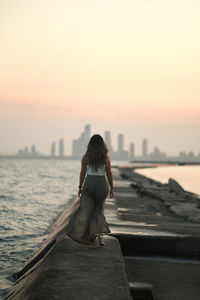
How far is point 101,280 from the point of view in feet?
12.8

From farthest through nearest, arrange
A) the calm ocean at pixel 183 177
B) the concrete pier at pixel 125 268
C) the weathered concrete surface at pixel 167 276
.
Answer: the calm ocean at pixel 183 177 < the weathered concrete surface at pixel 167 276 < the concrete pier at pixel 125 268

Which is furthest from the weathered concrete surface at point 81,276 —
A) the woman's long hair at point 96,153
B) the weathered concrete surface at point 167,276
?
the woman's long hair at point 96,153

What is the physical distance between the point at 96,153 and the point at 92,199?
0.64m

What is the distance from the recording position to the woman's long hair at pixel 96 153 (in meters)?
5.30

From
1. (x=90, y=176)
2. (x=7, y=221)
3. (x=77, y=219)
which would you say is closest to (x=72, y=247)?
(x=77, y=219)

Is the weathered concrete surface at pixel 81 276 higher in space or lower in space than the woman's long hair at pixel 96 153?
lower

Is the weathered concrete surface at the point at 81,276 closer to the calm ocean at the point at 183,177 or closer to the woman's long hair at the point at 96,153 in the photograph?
the woman's long hair at the point at 96,153

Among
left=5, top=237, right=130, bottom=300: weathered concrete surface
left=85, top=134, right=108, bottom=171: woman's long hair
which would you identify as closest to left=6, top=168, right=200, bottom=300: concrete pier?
left=5, top=237, right=130, bottom=300: weathered concrete surface

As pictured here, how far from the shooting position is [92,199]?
5375 mm

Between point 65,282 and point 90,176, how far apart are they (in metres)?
1.86

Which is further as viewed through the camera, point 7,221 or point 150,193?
point 150,193

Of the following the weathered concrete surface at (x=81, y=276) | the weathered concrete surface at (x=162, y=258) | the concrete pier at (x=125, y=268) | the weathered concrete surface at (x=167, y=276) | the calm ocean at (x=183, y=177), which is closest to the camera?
the weathered concrete surface at (x=81, y=276)

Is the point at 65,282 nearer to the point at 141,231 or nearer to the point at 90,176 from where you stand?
the point at 90,176

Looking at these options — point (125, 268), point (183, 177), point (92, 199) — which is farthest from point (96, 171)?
point (183, 177)
